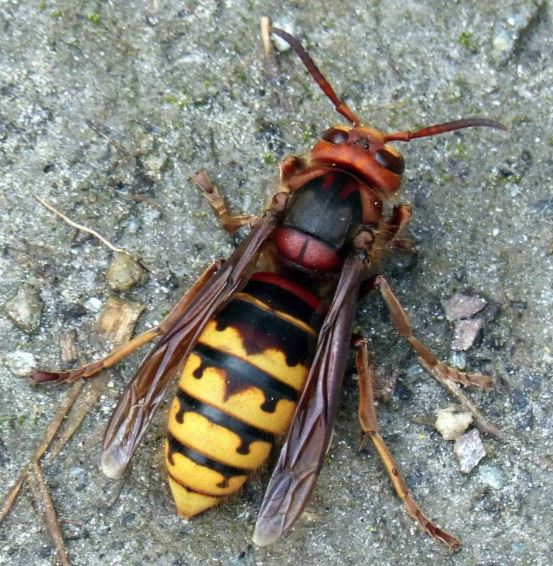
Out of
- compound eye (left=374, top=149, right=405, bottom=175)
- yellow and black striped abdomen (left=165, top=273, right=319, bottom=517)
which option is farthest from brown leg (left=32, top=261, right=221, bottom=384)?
compound eye (left=374, top=149, right=405, bottom=175)

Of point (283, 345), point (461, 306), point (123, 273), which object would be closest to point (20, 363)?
point (123, 273)

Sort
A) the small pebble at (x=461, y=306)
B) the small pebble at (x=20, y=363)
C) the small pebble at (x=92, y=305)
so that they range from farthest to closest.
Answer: the small pebble at (x=461, y=306) → the small pebble at (x=92, y=305) → the small pebble at (x=20, y=363)

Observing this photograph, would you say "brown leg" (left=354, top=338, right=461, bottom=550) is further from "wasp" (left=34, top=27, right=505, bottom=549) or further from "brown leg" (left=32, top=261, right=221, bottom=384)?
"brown leg" (left=32, top=261, right=221, bottom=384)

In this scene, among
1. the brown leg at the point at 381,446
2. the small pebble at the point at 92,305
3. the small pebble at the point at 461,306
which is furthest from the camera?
the small pebble at the point at 461,306

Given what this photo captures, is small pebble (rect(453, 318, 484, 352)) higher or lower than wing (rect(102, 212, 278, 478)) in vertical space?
higher

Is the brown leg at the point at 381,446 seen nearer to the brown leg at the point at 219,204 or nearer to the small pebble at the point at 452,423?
the small pebble at the point at 452,423

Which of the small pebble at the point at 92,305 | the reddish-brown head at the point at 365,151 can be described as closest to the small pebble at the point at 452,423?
the reddish-brown head at the point at 365,151
